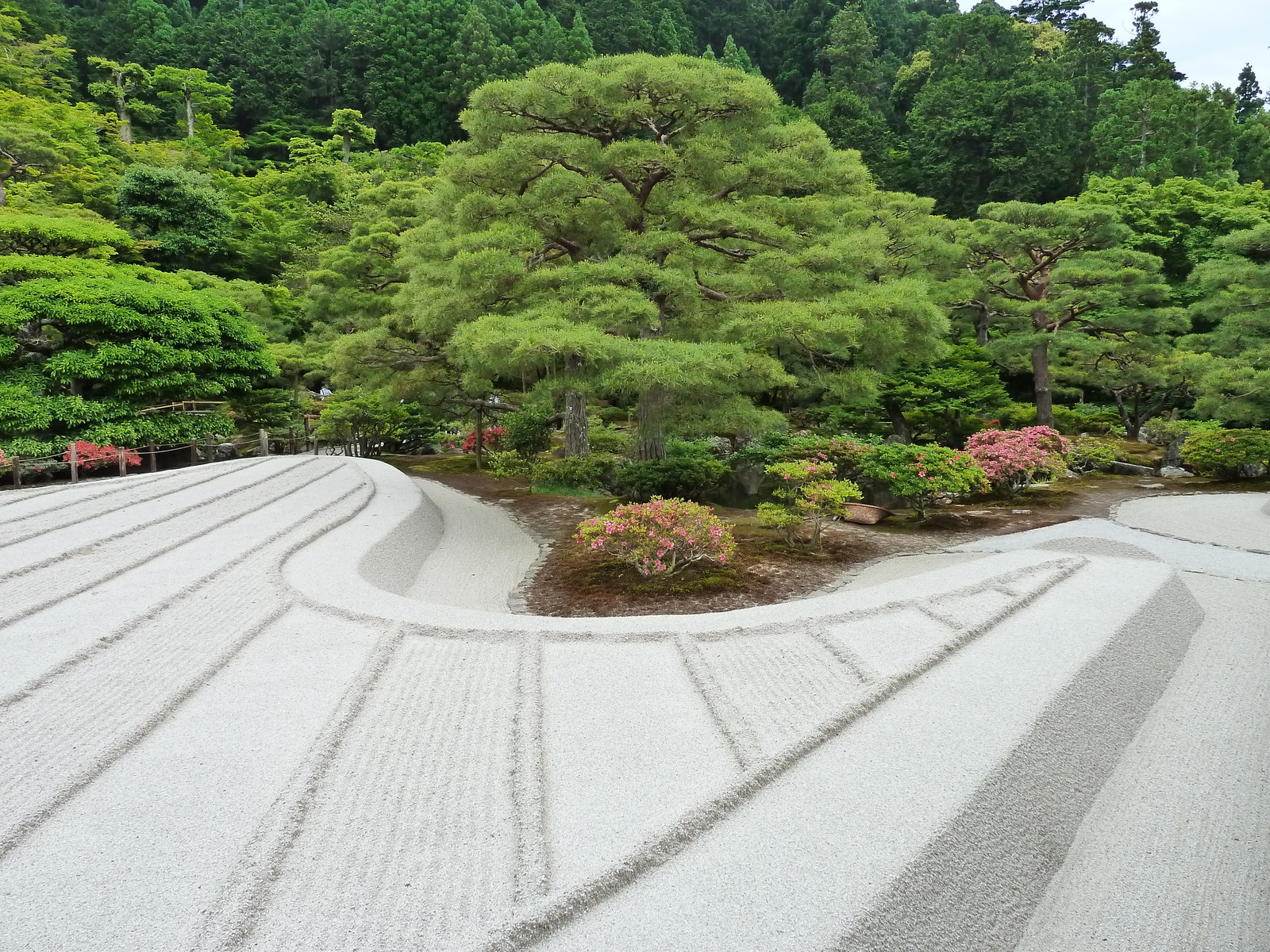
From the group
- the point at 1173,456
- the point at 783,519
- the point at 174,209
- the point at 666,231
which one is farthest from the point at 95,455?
the point at 1173,456

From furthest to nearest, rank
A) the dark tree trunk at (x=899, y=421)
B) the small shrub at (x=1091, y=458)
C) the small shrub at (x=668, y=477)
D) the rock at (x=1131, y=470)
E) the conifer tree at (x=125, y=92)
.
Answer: the conifer tree at (x=125, y=92) → the dark tree trunk at (x=899, y=421) → the small shrub at (x=1091, y=458) → the rock at (x=1131, y=470) → the small shrub at (x=668, y=477)

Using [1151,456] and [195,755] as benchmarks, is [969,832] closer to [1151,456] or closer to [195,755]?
[195,755]

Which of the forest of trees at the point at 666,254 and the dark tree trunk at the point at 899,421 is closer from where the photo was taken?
the forest of trees at the point at 666,254

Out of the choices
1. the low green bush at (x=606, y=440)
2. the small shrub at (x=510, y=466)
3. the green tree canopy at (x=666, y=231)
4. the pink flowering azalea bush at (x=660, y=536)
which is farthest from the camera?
the low green bush at (x=606, y=440)

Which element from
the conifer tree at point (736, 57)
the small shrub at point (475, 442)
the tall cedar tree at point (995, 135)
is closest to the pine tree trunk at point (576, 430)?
the small shrub at point (475, 442)

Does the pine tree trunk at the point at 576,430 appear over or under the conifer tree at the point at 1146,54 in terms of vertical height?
under

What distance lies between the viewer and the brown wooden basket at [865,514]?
329 inches

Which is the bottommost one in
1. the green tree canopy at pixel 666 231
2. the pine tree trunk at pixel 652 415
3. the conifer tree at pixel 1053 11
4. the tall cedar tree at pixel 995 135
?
the pine tree trunk at pixel 652 415

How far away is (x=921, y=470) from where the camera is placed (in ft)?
26.2

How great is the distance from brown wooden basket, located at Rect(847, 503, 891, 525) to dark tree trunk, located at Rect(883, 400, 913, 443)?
19.6 ft

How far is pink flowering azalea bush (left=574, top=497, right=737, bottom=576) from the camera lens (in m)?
5.99

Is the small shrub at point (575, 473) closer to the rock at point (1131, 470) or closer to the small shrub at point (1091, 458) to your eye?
the small shrub at point (1091, 458)

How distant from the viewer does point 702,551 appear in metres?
6.21

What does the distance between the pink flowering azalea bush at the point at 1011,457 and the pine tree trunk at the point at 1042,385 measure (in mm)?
5381
